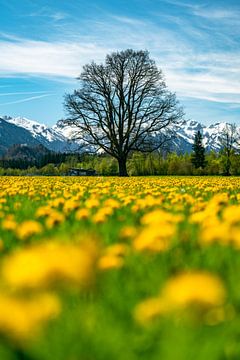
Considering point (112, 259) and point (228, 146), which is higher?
point (228, 146)

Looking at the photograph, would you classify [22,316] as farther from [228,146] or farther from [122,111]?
[228,146]

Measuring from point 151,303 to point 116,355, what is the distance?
0.20 m

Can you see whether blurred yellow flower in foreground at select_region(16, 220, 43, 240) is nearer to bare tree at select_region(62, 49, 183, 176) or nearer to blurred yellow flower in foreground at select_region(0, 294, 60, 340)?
blurred yellow flower in foreground at select_region(0, 294, 60, 340)

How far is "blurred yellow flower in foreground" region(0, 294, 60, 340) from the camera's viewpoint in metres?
0.88

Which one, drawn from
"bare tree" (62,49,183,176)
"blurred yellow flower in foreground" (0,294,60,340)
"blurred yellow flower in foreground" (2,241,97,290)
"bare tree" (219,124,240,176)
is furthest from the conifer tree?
"blurred yellow flower in foreground" (0,294,60,340)

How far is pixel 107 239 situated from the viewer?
8.16ft

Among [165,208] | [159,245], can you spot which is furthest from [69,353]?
[165,208]

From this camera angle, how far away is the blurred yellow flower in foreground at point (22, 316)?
2.87 ft

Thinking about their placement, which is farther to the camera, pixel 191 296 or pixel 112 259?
pixel 112 259

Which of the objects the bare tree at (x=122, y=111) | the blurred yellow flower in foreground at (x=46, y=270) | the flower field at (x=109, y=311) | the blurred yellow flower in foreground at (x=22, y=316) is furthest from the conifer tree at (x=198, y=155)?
the blurred yellow flower in foreground at (x=22, y=316)

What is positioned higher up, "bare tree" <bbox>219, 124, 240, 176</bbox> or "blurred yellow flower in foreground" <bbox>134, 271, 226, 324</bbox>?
"bare tree" <bbox>219, 124, 240, 176</bbox>

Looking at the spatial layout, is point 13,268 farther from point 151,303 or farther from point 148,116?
point 148,116

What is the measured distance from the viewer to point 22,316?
0.89 m

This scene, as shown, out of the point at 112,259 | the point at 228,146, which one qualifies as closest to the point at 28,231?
the point at 112,259
